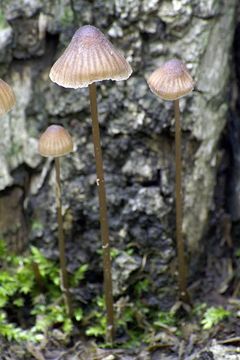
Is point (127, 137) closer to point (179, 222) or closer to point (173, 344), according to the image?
point (179, 222)

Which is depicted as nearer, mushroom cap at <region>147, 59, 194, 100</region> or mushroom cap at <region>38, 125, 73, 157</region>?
mushroom cap at <region>147, 59, 194, 100</region>

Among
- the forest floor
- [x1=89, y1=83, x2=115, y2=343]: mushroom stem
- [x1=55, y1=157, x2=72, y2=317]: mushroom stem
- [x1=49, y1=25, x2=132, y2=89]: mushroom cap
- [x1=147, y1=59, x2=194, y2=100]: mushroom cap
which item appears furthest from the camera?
[x1=55, y1=157, x2=72, y2=317]: mushroom stem

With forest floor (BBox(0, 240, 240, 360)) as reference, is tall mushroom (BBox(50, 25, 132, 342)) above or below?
above

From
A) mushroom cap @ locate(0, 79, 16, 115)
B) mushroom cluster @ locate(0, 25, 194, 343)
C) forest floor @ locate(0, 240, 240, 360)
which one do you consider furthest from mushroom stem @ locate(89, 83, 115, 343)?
mushroom cap @ locate(0, 79, 16, 115)

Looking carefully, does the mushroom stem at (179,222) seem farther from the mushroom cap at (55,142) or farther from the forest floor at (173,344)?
the mushroom cap at (55,142)

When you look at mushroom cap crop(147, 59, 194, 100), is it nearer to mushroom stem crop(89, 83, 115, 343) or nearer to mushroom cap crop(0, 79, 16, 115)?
mushroom stem crop(89, 83, 115, 343)

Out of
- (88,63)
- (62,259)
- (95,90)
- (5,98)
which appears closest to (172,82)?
(95,90)
